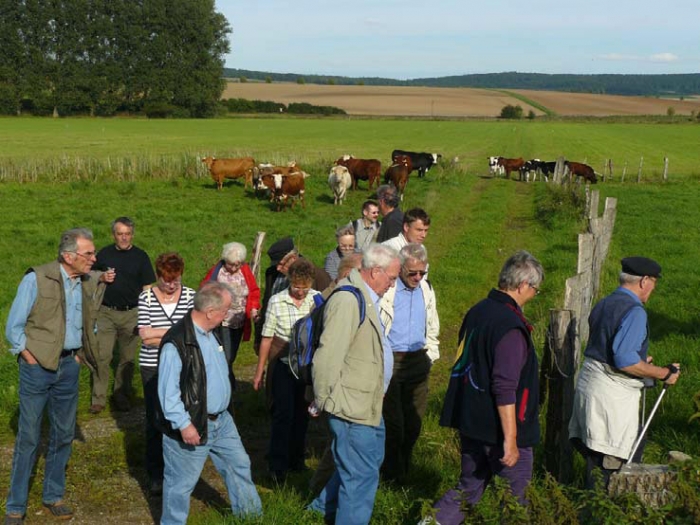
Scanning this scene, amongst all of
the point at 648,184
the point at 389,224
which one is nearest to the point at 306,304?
the point at 389,224

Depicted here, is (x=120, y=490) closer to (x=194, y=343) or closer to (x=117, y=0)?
(x=194, y=343)

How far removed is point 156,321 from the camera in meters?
6.44

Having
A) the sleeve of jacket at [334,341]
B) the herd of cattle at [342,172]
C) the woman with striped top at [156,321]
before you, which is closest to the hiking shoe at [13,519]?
the woman with striped top at [156,321]

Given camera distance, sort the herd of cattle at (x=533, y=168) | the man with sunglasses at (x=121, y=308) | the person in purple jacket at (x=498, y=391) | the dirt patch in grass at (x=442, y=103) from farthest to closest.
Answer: the dirt patch in grass at (x=442, y=103) → the herd of cattle at (x=533, y=168) → the man with sunglasses at (x=121, y=308) → the person in purple jacket at (x=498, y=391)

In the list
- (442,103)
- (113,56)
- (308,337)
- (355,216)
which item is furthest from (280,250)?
(442,103)

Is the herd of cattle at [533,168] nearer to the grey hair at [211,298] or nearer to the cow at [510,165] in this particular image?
the cow at [510,165]

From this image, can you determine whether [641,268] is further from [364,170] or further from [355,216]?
[364,170]

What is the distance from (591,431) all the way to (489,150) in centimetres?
4501

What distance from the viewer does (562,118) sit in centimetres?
9812

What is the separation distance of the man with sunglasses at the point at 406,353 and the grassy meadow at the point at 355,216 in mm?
258

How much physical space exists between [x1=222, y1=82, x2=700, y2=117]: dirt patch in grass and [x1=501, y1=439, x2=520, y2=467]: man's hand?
9345 cm

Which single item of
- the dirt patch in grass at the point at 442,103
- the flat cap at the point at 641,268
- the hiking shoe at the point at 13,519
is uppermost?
the dirt patch in grass at the point at 442,103

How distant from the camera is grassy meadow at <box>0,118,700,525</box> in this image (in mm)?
5922

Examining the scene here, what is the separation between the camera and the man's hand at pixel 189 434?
4879 mm
